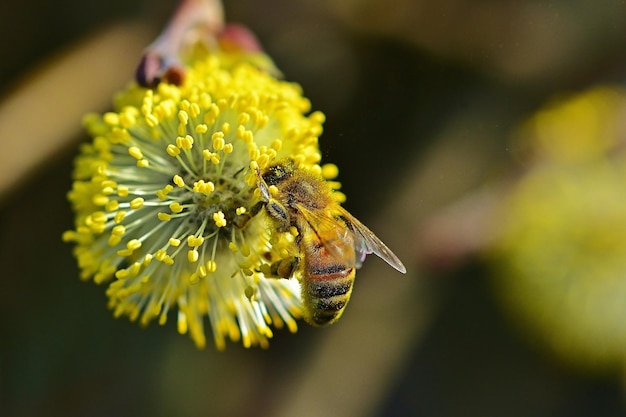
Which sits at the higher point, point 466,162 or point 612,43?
point 612,43

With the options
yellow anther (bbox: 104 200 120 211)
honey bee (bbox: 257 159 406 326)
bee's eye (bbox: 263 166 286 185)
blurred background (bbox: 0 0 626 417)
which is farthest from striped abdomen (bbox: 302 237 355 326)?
blurred background (bbox: 0 0 626 417)

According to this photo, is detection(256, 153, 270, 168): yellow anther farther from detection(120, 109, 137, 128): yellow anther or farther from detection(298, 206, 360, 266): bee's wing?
detection(120, 109, 137, 128): yellow anther

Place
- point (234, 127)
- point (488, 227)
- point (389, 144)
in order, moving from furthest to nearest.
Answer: point (389, 144) → point (488, 227) → point (234, 127)

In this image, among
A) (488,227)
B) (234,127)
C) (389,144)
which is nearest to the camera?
(234,127)

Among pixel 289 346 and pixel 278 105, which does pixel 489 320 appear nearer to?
pixel 289 346

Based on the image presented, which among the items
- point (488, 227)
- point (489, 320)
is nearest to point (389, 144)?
point (488, 227)

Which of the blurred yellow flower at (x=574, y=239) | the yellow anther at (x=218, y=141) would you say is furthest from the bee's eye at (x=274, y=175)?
the blurred yellow flower at (x=574, y=239)
